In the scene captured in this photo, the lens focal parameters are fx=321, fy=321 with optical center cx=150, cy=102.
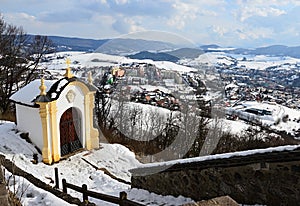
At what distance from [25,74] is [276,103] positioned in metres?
24.0

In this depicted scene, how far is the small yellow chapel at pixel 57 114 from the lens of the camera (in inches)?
460

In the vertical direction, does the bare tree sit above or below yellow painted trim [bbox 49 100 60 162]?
above

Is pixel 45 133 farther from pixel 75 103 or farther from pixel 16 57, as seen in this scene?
pixel 16 57

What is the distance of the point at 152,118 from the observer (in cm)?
2200

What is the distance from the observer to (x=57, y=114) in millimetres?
12023

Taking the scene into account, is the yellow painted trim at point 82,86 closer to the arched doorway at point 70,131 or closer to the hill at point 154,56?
the arched doorway at point 70,131

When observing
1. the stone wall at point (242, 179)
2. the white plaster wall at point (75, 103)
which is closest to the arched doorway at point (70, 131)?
the white plaster wall at point (75, 103)

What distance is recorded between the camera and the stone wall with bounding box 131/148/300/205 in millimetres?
4656

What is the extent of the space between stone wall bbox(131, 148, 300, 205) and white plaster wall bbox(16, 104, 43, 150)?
679 cm

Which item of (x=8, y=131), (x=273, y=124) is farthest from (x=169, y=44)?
(x=273, y=124)

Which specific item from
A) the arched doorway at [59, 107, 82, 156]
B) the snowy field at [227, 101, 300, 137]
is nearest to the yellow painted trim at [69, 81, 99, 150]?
the arched doorway at [59, 107, 82, 156]

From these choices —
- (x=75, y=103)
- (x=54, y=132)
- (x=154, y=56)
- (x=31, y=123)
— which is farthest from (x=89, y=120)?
(x=154, y=56)

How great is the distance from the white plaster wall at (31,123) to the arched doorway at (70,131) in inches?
33.6

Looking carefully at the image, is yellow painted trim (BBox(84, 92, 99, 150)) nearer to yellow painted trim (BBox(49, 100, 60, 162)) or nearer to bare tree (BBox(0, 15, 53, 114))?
yellow painted trim (BBox(49, 100, 60, 162))
